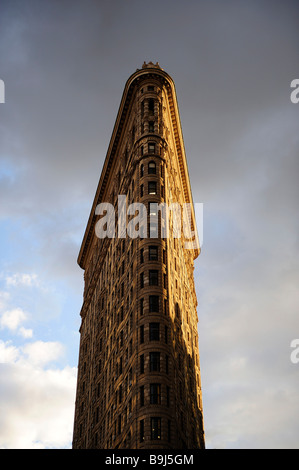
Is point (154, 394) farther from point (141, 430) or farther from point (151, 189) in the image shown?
point (151, 189)

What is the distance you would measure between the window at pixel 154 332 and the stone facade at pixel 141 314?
0.43ft

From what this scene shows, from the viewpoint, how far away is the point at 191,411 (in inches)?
3292

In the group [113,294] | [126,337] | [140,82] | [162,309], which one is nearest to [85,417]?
[113,294]

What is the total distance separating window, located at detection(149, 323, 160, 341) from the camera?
69.2m

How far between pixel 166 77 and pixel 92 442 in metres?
68.2

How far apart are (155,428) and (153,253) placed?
83.2 ft

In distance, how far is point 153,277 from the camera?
74.9 meters

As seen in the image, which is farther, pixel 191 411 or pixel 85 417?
pixel 85 417

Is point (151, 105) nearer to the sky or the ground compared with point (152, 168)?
nearer to the sky

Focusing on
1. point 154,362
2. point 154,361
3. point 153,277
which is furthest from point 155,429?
point 153,277

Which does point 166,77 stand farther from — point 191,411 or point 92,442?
point 92,442

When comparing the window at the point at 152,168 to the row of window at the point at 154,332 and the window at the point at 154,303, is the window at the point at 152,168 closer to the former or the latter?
the window at the point at 154,303

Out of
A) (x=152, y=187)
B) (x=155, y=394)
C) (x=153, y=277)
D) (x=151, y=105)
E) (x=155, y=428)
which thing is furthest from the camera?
(x=151, y=105)

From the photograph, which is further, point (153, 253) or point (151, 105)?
point (151, 105)
